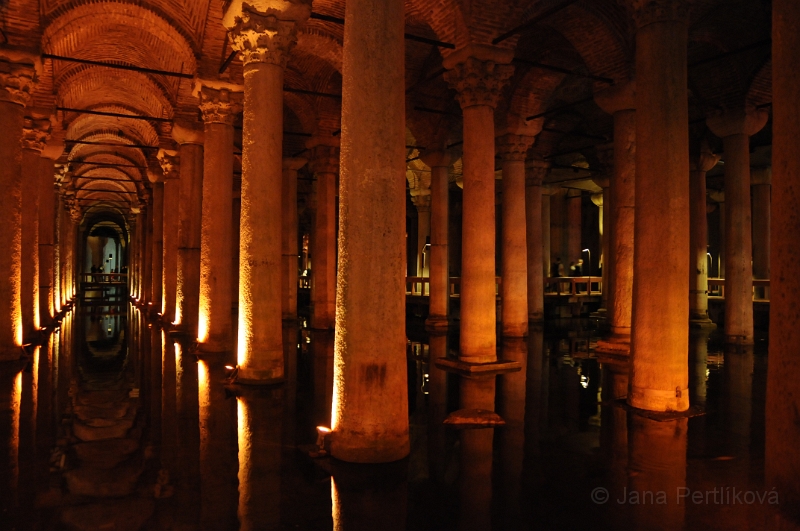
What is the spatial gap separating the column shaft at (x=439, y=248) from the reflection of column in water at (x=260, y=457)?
25.8 ft

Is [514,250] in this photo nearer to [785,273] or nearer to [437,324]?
[437,324]

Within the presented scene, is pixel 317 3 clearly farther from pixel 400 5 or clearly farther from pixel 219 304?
pixel 400 5

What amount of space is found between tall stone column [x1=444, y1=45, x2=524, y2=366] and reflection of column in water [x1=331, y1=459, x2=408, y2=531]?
4810mm

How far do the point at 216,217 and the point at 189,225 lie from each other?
11.8 feet

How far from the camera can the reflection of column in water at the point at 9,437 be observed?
4.03 meters

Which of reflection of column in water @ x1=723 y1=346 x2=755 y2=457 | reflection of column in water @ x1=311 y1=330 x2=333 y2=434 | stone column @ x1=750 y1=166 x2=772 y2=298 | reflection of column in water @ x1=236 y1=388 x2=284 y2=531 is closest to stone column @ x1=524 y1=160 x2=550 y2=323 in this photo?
reflection of column in water @ x1=723 y1=346 x2=755 y2=457

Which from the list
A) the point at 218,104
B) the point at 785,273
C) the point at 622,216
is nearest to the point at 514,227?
the point at 622,216


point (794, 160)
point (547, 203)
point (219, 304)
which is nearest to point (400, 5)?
point (794, 160)

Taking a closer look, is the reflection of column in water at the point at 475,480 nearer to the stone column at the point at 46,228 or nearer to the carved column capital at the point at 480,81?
the carved column capital at the point at 480,81

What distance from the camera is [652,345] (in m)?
6.66

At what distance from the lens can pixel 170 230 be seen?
16156mm

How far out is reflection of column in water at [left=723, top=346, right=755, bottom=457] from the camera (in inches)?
227

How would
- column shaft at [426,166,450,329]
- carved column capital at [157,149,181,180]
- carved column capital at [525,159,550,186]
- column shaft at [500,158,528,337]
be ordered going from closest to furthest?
column shaft at [500,158,528,337], column shaft at [426,166,450,329], carved column capital at [157,149,181,180], carved column capital at [525,159,550,186]

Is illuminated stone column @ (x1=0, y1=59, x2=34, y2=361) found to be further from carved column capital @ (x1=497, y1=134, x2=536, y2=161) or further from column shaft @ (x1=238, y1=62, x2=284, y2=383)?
carved column capital @ (x1=497, y1=134, x2=536, y2=161)
